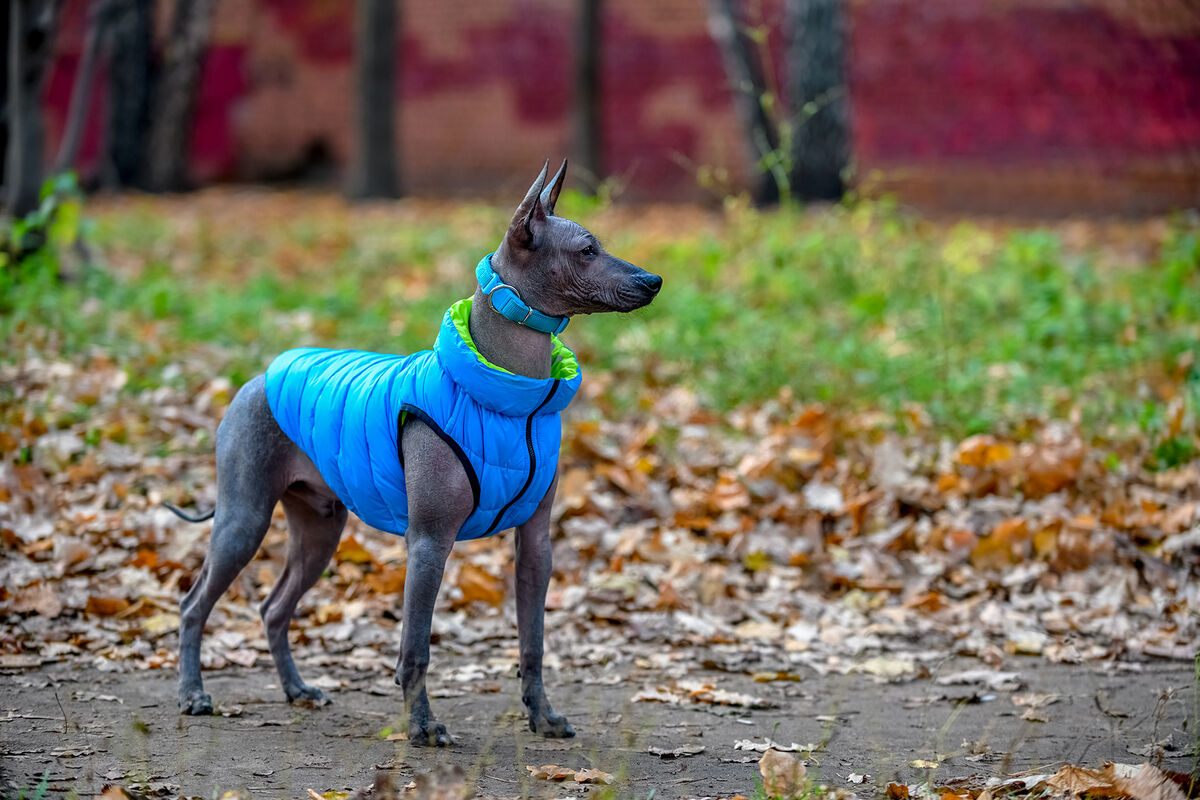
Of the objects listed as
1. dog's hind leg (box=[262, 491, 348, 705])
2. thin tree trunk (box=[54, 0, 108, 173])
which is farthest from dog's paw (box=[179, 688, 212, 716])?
thin tree trunk (box=[54, 0, 108, 173])

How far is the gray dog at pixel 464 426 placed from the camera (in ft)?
11.9

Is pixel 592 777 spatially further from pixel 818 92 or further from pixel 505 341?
pixel 818 92

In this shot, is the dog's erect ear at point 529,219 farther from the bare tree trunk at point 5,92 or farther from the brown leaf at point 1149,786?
the bare tree trunk at point 5,92

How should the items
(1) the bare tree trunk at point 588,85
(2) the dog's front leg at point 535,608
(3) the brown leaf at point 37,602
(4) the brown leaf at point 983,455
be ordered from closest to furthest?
(2) the dog's front leg at point 535,608 → (3) the brown leaf at point 37,602 → (4) the brown leaf at point 983,455 → (1) the bare tree trunk at point 588,85

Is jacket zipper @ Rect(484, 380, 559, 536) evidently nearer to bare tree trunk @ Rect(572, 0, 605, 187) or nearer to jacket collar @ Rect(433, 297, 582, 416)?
jacket collar @ Rect(433, 297, 582, 416)

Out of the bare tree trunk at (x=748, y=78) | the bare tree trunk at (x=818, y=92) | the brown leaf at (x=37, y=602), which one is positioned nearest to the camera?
the brown leaf at (x=37, y=602)

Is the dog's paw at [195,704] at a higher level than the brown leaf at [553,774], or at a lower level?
lower

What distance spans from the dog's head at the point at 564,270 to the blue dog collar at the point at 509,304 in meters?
0.03

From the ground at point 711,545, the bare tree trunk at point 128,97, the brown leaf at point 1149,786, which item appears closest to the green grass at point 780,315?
the ground at point 711,545

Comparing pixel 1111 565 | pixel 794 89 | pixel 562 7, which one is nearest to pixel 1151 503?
pixel 1111 565

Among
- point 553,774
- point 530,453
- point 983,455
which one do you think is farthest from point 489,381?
point 983,455

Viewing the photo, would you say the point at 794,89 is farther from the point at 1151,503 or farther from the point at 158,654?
the point at 158,654

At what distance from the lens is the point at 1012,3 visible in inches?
600

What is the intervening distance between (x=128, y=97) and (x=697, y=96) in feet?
26.2
